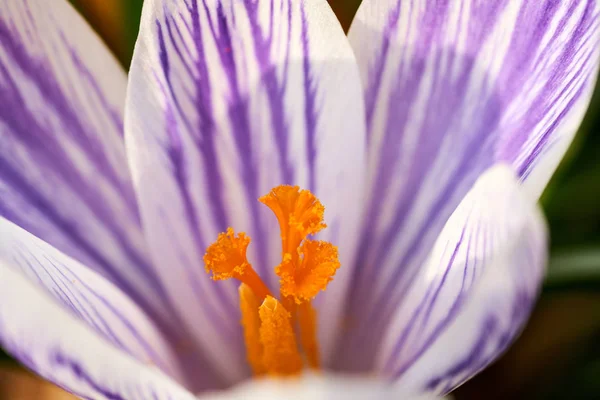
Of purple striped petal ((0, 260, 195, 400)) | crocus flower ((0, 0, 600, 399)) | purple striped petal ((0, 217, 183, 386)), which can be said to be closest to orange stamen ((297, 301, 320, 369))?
crocus flower ((0, 0, 600, 399))

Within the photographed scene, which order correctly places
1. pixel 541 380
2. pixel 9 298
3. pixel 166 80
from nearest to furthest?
pixel 9 298, pixel 166 80, pixel 541 380

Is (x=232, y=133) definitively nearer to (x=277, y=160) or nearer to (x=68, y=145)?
(x=277, y=160)

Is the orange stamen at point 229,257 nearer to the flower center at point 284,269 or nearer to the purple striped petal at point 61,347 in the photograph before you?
the flower center at point 284,269

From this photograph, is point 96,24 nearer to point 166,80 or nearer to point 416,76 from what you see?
point 166,80

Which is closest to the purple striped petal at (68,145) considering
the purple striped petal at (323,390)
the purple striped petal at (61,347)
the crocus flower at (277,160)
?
the crocus flower at (277,160)

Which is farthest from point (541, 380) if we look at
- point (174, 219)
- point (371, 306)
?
point (174, 219)

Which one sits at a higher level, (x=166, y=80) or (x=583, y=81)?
(x=166, y=80)

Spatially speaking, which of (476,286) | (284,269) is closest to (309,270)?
(284,269)
